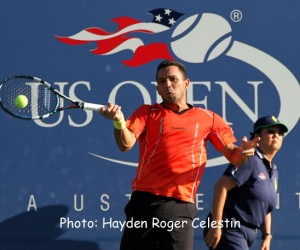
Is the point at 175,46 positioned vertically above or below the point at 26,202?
above

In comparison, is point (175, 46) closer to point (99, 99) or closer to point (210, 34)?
point (210, 34)

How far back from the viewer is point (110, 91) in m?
5.82

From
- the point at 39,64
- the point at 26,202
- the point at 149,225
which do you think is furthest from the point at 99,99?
the point at 149,225

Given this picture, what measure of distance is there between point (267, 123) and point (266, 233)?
0.74 meters

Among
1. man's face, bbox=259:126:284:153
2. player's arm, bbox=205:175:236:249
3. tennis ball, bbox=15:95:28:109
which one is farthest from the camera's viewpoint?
man's face, bbox=259:126:284:153

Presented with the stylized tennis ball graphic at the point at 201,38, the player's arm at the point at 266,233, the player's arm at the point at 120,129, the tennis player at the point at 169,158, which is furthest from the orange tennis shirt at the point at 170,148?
the stylized tennis ball graphic at the point at 201,38

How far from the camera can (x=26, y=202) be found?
5.80 m

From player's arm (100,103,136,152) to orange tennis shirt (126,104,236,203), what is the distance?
115 mm

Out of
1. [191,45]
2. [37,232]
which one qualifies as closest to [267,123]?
[191,45]

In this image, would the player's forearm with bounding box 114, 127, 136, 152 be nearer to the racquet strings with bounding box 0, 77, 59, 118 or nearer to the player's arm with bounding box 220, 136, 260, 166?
the racquet strings with bounding box 0, 77, 59, 118

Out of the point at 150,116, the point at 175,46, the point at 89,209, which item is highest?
the point at 175,46

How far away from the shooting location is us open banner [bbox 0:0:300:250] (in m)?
5.81

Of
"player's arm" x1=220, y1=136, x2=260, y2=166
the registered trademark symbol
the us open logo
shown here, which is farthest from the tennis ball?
the registered trademark symbol

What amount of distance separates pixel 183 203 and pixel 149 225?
240mm
